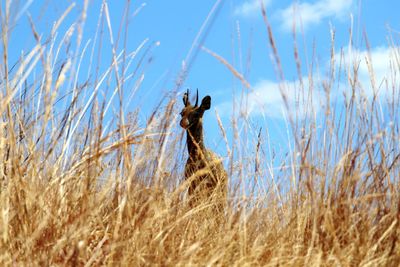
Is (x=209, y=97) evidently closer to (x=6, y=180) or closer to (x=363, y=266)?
(x=6, y=180)

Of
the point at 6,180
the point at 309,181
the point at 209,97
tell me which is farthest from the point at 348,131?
the point at 209,97

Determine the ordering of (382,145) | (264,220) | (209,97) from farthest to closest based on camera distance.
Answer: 1. (209,97)
2. (264,220)
3. (382,145)

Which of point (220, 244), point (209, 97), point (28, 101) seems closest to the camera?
point (220, 244)

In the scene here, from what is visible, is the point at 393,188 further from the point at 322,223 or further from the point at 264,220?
the point at 264,220

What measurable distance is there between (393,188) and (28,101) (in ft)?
4.52

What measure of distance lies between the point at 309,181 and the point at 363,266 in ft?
1.38

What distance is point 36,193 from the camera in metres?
1.98

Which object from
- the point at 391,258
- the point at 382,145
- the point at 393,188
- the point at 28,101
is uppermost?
the point at 28,101

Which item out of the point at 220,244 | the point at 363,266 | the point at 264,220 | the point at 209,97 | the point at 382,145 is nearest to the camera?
the point at 363,266

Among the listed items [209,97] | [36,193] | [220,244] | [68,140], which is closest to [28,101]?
[68,140]

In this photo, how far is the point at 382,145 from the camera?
7.67 feet

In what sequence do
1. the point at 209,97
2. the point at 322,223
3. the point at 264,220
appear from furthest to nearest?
the point at 209,97
the point at 264,220
the point at 322,223

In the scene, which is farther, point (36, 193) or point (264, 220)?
point (264, 220)

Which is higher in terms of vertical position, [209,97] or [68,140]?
[209,97]
